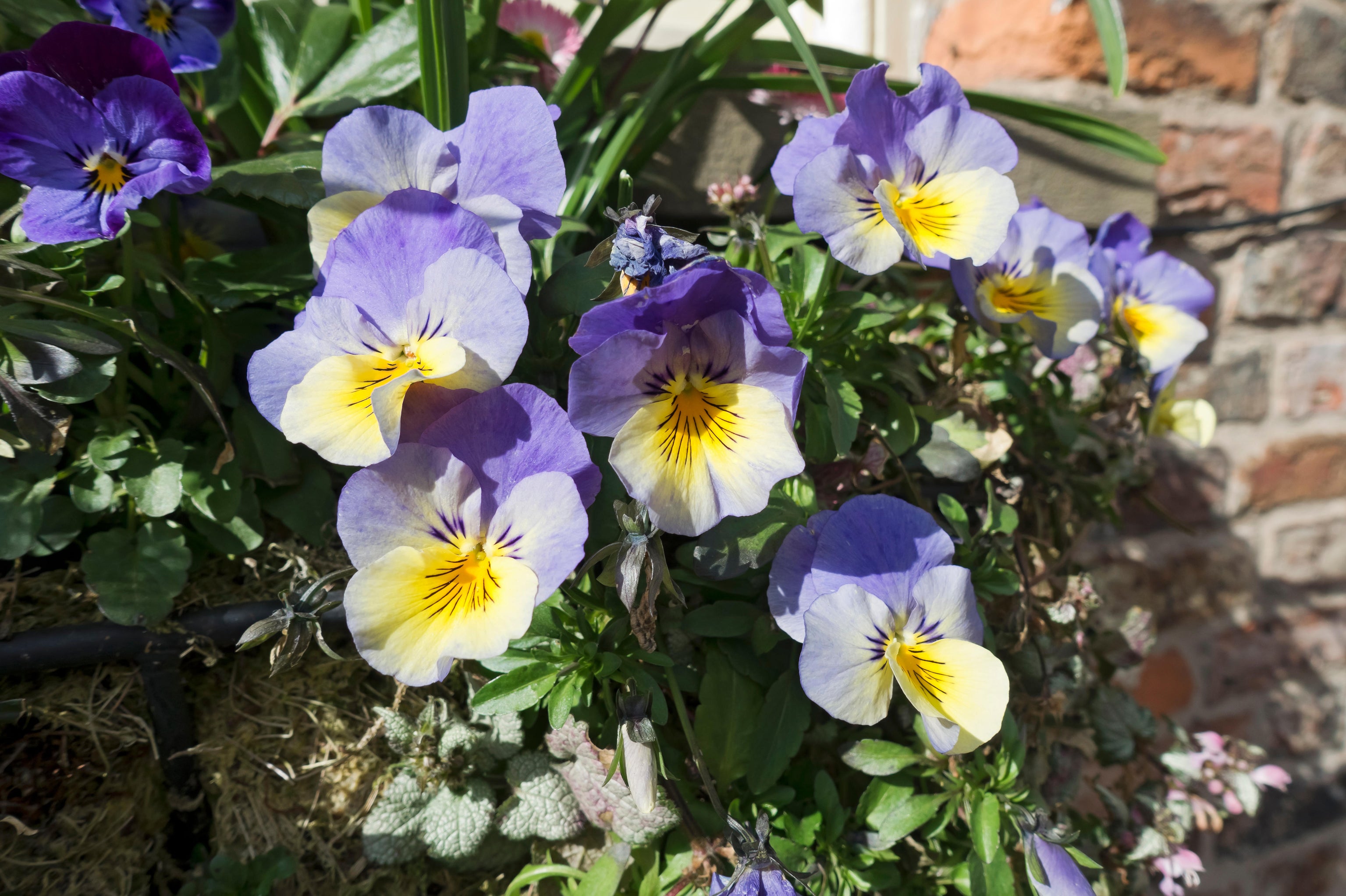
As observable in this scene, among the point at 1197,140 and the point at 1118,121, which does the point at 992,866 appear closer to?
the point at 1118,121

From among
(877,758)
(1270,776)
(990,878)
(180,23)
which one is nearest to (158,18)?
(180,23)

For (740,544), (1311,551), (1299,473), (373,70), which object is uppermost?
(373,70)

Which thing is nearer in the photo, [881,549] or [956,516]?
[881,549]

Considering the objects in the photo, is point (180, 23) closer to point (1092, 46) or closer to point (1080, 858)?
point (1080, 858)

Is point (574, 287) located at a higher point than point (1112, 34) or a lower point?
lower

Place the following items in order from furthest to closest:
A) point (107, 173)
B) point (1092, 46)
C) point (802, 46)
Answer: point (1092, 46), point (802, 46), point (107, 173)

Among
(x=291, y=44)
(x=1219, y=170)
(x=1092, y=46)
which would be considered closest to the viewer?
(x=291, y=44)

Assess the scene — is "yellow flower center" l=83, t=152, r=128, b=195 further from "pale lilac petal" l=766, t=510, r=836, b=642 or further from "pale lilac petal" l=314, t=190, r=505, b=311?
"pale lilac petal" l=766, t=510, r=836, b=642
